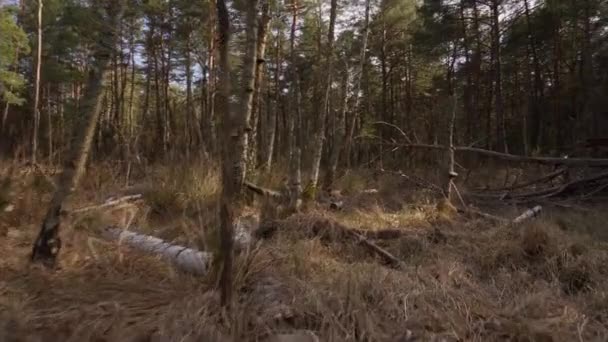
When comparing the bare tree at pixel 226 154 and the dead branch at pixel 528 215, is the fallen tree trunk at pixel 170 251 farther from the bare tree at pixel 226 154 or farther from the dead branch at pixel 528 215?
the dead branch at pixel 528 215

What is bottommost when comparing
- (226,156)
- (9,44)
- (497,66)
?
(226,156)

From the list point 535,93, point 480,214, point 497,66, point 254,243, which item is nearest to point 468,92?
point 535,93

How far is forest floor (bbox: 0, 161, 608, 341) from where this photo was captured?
2586 mm

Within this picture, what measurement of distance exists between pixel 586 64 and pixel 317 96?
402 inches

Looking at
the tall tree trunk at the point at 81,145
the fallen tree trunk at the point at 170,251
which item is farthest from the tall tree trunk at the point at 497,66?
the tall tree trunk at the point at 81,145

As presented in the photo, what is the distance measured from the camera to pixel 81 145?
12.5 ft

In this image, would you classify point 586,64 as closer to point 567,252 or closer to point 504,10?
point 504,10

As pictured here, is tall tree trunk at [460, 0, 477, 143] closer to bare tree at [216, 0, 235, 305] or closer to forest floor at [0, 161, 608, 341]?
forest floor at [0, 161, 608, 341]

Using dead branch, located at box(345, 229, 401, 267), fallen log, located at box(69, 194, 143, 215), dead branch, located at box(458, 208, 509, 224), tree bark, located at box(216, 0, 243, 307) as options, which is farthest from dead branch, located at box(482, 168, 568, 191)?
tree bark, located at box(216, 0, 243, 307)

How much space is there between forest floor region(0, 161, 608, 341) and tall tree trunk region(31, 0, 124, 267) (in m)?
0.16

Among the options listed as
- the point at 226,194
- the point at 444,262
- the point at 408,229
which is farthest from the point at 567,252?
the point at 226,194

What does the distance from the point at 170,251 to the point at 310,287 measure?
1.23m

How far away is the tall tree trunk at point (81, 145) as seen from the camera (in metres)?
3.52

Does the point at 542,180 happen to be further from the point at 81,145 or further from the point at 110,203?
the point at 81,145
